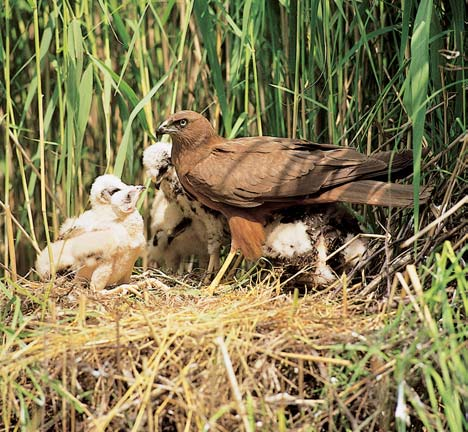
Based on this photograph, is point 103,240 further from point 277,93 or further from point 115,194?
point 277,93

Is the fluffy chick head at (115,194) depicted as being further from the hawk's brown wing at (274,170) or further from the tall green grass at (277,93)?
the hawk's brown wing at (274,170)

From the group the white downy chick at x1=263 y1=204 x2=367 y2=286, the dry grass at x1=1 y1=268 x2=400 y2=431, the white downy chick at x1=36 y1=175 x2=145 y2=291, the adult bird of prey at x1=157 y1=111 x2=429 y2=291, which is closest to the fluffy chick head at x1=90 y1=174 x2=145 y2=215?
the white downy chick at x1=36 y1=175 x2=145 y2=291

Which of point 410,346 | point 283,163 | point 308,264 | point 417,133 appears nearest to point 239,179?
point 283,163

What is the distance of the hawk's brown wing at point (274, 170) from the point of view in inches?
131

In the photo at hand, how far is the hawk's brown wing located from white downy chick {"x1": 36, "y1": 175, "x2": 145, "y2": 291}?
0.28 metres

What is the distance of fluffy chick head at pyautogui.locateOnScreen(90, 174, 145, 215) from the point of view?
3.46 meters

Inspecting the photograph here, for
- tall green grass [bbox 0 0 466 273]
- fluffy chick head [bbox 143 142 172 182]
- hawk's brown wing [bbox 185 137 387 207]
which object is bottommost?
fluffy chick head [bbox 143 142 172 182]

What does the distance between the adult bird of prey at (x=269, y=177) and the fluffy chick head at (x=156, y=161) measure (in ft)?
0.66

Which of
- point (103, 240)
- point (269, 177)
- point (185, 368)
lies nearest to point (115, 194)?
point (103, 240)

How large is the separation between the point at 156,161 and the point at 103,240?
56 cm

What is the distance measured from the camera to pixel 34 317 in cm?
289

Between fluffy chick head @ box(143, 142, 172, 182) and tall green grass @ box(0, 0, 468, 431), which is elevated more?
tall green grass @ box(0, 0, 468, 431)

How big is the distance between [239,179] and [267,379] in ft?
3.48

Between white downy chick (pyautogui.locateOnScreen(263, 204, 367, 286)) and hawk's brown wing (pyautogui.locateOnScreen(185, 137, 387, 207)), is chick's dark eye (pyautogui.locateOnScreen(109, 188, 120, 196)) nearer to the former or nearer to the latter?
hawk's brown wing (pyautogui.locateOnScreen(185, 137, 387, 207))
